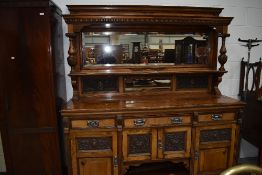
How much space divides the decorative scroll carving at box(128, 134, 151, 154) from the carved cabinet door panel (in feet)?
0.50

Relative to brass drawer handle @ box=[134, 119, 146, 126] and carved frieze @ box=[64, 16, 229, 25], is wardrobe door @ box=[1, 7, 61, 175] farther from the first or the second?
brass drawer handle @ box=[134, 119, 146, 126]

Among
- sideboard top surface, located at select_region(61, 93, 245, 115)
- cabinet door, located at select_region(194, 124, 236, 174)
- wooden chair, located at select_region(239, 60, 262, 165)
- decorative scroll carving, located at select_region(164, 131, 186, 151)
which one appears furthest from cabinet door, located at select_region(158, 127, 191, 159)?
wooden chair, located at select_region(239, 60, 262, 165)

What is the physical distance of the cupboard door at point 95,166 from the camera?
6.19 feet

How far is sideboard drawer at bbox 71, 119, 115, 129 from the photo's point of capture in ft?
6.00

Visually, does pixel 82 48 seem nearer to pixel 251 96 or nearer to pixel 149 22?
pixel 149 22

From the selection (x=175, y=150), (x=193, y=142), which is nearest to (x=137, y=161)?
(x=175, y=150)

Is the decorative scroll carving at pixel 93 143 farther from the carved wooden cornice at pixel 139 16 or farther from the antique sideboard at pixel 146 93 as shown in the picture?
the carved wooden cornice at pixel 139 16

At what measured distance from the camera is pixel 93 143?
73.1 inches

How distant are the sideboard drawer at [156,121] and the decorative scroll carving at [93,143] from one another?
0.76 ft

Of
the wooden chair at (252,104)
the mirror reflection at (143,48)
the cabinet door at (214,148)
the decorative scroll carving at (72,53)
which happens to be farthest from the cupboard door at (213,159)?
the decorative scroll carving at (72,53)

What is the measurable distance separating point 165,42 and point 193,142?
1.15 m

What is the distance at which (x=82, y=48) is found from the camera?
7.18ft

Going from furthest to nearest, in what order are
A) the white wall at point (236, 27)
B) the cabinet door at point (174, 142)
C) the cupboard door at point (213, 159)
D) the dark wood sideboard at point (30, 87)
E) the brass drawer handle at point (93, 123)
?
the white wall at point (236, 27) → the cupboard door at point (213, 159) → the cabinet door at point (174, 142) → the brass drawer handle at point (93, 123) → the dark wood sideboard at point (30, 87)

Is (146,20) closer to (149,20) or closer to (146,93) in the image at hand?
(149,20)
